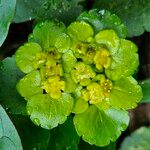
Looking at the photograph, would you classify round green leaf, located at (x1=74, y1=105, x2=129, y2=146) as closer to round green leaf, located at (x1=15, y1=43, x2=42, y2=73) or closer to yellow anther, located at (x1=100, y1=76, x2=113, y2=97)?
yellow anther, located at (x1=100, y1=76, x2=113, y2=97)

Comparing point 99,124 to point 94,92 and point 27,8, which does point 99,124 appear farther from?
point 27,8

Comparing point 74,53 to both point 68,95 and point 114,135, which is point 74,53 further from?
point 114,135

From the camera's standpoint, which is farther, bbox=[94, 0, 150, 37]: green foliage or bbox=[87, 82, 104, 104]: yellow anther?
bbox=[94, 0, 150, 37]: green foliage

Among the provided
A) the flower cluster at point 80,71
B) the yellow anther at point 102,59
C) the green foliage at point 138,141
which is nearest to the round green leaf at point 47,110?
the flower cluster at point 80,71

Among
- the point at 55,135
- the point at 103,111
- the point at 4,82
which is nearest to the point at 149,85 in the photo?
the point at 103,111

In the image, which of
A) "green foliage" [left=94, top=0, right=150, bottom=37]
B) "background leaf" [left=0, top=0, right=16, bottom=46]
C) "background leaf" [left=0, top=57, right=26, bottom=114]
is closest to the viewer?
"background leaf" [left=0, top=0, right=16, bottom=46]

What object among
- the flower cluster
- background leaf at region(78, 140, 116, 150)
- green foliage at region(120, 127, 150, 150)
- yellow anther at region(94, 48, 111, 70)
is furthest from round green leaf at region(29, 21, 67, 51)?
green foliage at region(120, 127, 150, 150)
